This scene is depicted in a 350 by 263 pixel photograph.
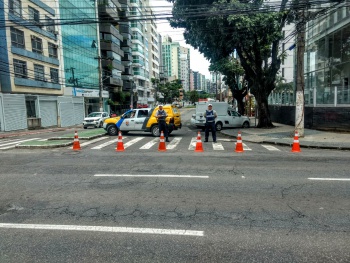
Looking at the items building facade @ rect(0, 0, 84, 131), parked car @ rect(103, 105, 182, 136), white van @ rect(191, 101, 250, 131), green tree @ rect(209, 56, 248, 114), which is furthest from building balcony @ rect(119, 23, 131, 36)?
parked car @ rect(103, 105, 182, 136)

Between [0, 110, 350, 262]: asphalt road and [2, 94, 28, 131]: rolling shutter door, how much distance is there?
20622 millimetres

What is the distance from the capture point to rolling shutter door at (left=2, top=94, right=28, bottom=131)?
25.8 m

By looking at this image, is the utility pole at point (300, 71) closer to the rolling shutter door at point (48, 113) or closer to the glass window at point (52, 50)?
the rolling shutter door at point (48, 113)

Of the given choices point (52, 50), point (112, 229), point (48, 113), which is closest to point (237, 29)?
point (112, 229)

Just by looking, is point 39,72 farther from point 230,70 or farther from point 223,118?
point 223,118

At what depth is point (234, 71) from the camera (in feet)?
98.8

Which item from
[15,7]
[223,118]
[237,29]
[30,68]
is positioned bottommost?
[223,118]

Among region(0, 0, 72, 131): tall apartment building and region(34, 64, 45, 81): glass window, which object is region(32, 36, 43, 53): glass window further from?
region(34, 64, 45, 81): glass window

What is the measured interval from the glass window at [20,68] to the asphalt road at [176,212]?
73.9ft

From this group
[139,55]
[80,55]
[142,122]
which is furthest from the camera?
[139,55]

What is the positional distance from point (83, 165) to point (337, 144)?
410 inches

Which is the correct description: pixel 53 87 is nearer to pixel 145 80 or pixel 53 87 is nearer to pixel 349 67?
pixel 349 67

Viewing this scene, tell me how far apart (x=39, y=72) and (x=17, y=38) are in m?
4.23

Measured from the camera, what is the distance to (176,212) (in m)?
4.61
